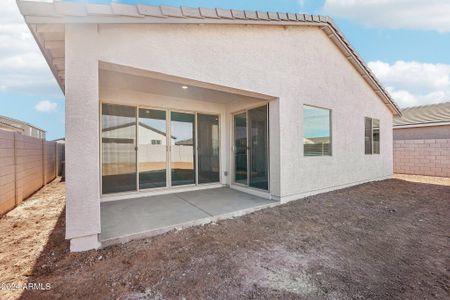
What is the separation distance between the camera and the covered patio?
3.38 metres

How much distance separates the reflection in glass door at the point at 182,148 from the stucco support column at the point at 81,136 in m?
3.28

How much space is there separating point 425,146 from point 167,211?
13649mm

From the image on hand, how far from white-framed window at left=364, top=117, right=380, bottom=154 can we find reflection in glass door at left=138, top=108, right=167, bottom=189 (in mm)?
7607

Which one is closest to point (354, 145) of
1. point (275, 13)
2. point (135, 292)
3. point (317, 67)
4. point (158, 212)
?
point (317, 67)

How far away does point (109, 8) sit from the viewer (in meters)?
2.82

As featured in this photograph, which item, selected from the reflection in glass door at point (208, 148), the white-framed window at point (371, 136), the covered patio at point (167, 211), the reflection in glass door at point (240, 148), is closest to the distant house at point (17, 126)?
the reflection in glass door at point (208, 148)

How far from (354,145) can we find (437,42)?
28.5 feet

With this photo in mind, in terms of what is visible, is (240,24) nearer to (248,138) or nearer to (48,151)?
(248,138)

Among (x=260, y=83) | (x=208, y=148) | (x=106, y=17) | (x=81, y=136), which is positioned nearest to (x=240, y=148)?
(x=208, y=148)

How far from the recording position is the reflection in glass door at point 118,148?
5266 millimetres

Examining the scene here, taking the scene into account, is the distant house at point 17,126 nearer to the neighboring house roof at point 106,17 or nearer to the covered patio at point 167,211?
the neighboring house roof at point 106,17

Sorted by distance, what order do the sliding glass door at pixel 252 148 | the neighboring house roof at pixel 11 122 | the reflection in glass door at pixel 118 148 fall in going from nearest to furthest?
the reflection in glass door at pixel 118 148 → the sliding glass door at pixel 252 148 → the neighboring house roof at pixel 11 122

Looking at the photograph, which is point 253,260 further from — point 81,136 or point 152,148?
point 152,148

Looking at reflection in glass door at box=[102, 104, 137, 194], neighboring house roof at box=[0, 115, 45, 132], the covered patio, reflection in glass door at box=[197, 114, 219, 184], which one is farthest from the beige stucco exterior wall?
neighboring house roof at box=[0, 115, 45, 132]
